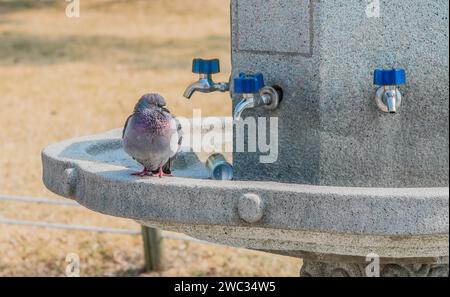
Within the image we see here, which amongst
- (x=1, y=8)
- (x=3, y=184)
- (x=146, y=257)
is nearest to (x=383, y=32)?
(x=146, y=257)

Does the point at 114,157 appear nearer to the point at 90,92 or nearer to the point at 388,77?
the point at 388,77

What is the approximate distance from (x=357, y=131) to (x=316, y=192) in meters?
0.63

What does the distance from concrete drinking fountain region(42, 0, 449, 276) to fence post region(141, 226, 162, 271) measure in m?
2.36

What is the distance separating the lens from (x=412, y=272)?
14.6 feet

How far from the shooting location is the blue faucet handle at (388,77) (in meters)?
3.74

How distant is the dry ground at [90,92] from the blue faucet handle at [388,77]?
3276 millimetres

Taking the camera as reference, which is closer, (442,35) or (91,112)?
(442,35)

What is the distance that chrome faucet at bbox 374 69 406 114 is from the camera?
375cm

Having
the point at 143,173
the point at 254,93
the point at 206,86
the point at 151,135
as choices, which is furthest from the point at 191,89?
the point at 143,173
